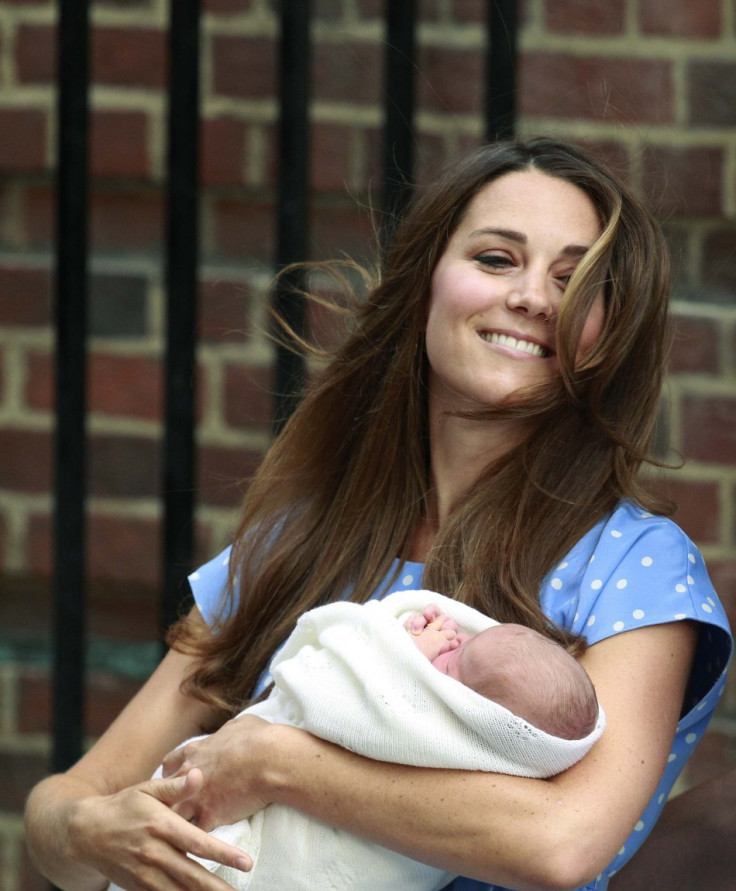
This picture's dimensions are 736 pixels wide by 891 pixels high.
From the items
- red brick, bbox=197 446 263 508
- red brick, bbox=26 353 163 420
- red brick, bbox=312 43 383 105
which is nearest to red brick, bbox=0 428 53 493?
red brick, bbox=26 353 163 420

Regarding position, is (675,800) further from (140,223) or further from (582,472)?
(140,223)

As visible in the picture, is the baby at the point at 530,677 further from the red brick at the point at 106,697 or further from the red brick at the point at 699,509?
the red brick at the point at 106,697

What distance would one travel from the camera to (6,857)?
2.93 meters

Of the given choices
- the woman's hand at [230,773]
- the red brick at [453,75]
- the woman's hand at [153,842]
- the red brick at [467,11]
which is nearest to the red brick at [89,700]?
the woman's hand at [153,842]

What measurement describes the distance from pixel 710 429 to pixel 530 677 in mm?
993

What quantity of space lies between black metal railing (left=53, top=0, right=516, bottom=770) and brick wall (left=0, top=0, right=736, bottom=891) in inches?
16.7

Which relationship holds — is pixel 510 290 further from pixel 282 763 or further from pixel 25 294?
pixel 25 294

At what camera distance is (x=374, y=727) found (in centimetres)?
171

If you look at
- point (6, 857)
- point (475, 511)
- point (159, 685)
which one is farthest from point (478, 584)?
point (6, 857)

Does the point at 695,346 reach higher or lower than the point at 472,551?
higher

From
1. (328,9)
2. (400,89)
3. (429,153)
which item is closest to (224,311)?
(429,153)

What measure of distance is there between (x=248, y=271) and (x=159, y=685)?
849 millimetres

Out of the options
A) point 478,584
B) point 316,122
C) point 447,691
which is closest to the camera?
point 447,691

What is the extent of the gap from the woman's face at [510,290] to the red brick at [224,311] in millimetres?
642
